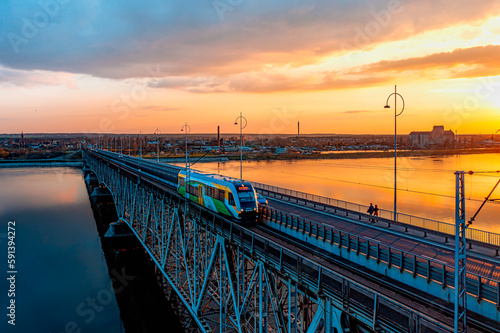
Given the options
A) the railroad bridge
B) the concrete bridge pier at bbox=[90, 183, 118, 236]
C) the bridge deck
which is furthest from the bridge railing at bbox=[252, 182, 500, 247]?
the concrete bridge pier at bbox=[90, 183, 118, 236]

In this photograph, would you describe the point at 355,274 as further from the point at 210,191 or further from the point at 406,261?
the point at 210,191

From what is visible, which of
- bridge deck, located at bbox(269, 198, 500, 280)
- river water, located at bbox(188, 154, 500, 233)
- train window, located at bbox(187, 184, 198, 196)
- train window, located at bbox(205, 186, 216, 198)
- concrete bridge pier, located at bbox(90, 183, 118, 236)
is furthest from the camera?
concrete bridge pier, located at bbox(90, 183, 118, 236)

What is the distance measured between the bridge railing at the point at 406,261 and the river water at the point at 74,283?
1696cm

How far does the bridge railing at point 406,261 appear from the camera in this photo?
1163cm

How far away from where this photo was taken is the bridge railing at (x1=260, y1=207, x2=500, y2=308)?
38.2ft

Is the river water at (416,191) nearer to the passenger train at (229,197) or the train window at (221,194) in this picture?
the passenger train at (229,197)

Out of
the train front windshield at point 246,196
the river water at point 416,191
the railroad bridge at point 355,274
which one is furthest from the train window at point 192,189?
the river water at point 416,191

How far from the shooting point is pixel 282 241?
67.3 ft

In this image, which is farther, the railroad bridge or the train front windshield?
the train front windshield

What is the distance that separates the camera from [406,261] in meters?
14.7

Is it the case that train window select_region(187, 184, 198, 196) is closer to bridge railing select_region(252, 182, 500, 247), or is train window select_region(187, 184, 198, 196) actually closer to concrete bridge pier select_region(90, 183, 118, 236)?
A: bridge railing select_region(252, 182, 500, 247)

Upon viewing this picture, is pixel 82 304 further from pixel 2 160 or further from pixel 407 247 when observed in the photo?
pixel 2 160

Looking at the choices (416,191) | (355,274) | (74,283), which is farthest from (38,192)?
(355,274)

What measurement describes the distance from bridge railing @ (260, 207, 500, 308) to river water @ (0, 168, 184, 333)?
17.0 meters
